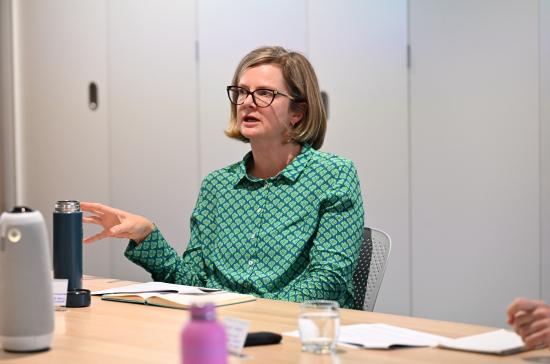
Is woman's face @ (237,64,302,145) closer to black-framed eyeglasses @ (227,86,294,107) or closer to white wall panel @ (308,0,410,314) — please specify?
black-framed eyeglasses @ (227,86,294,107)

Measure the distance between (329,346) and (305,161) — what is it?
1116 millimetres

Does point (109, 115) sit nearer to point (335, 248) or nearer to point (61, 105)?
point (61, 105)

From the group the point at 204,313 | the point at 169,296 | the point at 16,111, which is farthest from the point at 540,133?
the point at 16,111

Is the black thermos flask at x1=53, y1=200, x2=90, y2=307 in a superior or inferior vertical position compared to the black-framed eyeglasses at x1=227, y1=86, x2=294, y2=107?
inferior

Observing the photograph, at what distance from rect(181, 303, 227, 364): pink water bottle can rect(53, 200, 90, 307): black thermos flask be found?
3.45 feet

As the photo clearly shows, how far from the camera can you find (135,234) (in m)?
2.46

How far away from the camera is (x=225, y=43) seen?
451 centimetres

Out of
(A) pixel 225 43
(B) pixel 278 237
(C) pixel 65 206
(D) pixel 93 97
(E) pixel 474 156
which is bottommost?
(B) pixel 278 237

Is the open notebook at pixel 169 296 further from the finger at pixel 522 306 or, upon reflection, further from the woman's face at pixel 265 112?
the finger at pixel 522 306

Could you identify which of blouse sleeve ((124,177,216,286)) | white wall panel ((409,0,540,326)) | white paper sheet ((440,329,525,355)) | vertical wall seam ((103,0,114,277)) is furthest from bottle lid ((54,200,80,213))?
vertical wall seam ((103,0,114,277))

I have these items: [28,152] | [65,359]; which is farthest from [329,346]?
[28,152]

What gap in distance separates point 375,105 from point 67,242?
7.42 ft

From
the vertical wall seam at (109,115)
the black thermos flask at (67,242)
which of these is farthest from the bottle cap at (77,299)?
the vertical wall seam at (109,115)

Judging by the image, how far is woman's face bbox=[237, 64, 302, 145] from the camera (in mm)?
2592
